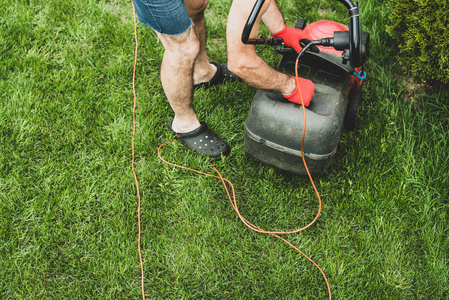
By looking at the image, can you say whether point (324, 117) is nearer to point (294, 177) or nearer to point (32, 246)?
point (294, 177)

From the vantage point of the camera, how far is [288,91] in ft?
6.67

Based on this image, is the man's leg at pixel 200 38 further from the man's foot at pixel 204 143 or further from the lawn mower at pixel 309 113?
the lawn mower at pixel 309 113

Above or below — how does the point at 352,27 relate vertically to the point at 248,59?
above

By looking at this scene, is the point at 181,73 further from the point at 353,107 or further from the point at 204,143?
the point at 353,107

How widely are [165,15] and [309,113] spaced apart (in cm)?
91

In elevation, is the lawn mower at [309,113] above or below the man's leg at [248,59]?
below

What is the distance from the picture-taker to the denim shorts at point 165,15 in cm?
188

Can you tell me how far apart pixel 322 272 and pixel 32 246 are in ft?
5.63

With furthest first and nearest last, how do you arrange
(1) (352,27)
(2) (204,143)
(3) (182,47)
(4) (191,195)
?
(2) (204,143) → (4) (191,195) → (3) (182,47) → (1) (352,27)

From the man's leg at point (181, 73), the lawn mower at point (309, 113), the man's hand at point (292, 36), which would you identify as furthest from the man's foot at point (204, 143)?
the man's hand at point (292, 36)

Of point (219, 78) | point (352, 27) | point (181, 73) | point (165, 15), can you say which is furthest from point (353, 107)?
point (165, 15)

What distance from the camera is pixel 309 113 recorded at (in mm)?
2041

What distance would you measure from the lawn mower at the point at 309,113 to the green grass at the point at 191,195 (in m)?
0.35

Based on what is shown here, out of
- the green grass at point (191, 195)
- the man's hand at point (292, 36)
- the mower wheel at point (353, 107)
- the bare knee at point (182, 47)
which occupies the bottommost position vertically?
the green grass at point (191, 195)
